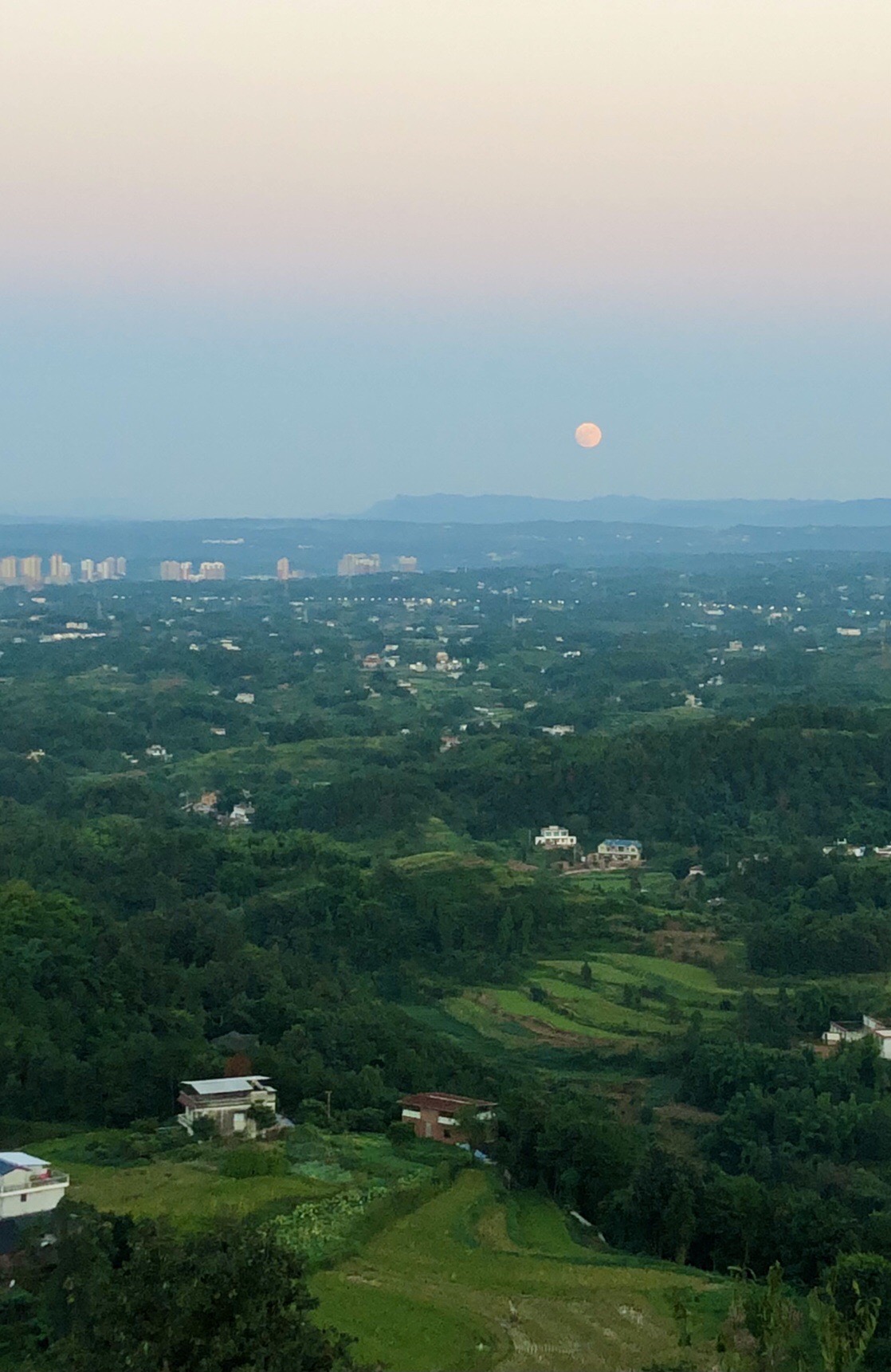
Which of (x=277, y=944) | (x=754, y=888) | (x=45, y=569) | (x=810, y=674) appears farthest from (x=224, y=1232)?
(x=45, y=569)

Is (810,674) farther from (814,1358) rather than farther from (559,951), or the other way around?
(814,1358)

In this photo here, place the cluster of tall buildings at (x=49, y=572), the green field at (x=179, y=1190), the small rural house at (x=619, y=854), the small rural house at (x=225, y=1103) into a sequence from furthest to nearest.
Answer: the cluster of tall buildings at (x=49, y=572) < the small rural house at (x=619, y=854) < the small rural house at (x=225, y=1103) < the green field at (x=179, y=1190)

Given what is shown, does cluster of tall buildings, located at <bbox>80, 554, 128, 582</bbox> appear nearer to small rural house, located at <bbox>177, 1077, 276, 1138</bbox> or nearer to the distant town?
the distant town

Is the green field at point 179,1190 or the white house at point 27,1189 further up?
the white house at point 27,1189

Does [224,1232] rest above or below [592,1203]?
above

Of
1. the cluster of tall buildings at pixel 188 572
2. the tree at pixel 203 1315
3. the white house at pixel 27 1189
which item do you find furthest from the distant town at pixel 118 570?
the tree at pixel 203 1315

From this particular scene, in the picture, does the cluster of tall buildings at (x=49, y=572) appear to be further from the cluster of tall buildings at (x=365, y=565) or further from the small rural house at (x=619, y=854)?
the small rural house at (x=619, y=854)
